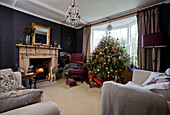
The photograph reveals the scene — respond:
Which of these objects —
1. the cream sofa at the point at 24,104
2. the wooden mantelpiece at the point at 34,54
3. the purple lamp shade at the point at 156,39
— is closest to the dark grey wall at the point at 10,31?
the wooden mantelpiece at the point at 34,54

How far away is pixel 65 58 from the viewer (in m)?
4.30

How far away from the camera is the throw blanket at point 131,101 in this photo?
83 cm

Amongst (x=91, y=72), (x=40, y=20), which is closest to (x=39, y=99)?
(x=91, y=72)

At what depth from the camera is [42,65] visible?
384 centimetres

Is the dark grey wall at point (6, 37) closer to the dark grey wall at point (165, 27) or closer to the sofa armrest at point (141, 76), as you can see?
the sofa armrest at point (141, 76)

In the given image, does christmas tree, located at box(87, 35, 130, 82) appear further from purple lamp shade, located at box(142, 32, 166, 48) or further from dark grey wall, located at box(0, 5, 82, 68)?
dark grey wall, located at box(0, 5, 82, 68)

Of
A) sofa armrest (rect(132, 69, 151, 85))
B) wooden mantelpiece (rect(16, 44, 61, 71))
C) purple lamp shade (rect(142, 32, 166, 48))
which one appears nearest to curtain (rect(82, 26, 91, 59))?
wooden mantelpiece (rect(16, 44, 61, 71))

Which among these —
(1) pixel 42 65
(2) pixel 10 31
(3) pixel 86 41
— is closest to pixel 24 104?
(2) pixel 10 31

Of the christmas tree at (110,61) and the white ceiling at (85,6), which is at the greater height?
the white ceiling at (85,6)

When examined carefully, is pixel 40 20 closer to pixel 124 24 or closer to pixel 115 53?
pixel 115 53

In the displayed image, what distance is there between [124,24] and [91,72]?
115 inches

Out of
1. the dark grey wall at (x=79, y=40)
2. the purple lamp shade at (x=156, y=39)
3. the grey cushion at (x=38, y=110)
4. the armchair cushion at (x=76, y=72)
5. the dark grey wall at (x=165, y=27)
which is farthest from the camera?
the dark grey wall at (x=79, y=40)

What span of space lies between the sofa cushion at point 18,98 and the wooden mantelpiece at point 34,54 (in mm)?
2889

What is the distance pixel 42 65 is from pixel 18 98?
351 cm
